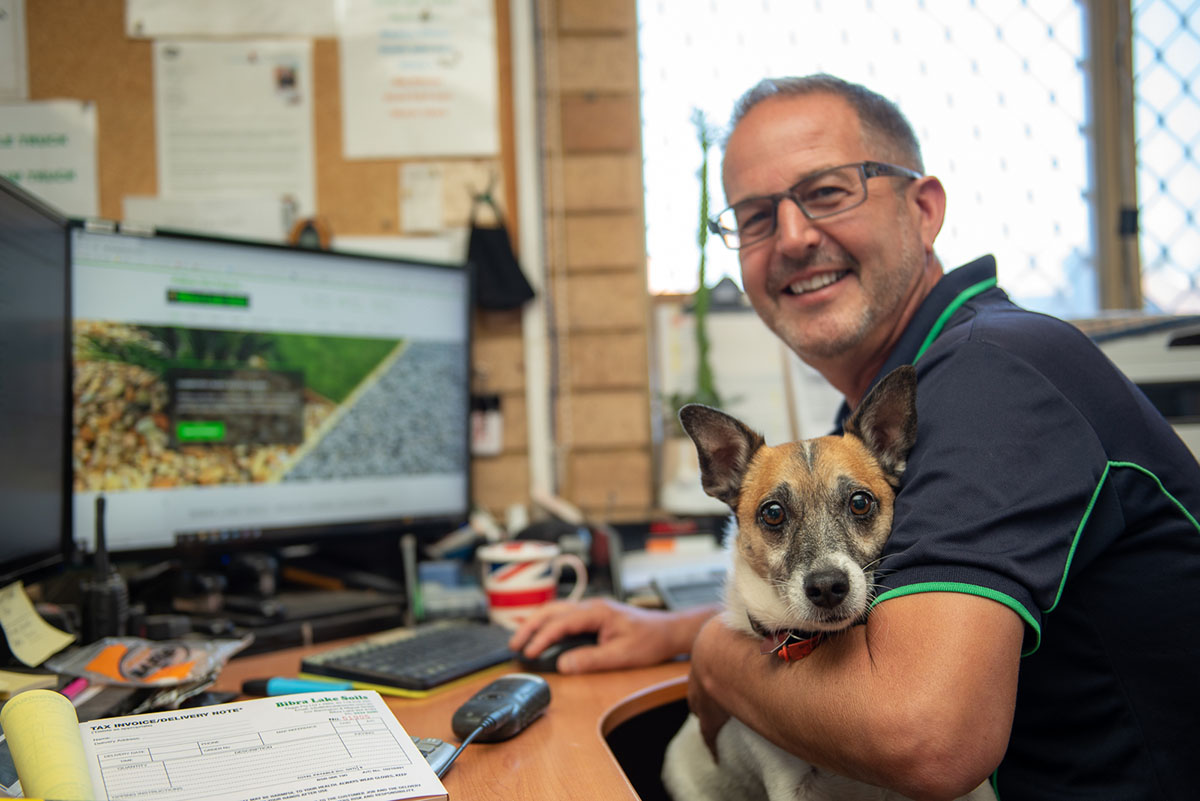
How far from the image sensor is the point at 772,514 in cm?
115

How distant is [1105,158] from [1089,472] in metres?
2.46

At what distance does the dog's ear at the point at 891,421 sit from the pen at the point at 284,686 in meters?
0.84

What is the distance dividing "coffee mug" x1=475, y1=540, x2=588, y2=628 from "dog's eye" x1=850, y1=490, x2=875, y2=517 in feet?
2.27

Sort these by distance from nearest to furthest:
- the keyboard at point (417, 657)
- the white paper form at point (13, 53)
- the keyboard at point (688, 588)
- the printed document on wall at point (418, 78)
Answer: the keyboard at point (417, 657) → the keyboard at point (688, 588) → the white paper form at point (13, 53) → the printed document on wall at point (418, 78)

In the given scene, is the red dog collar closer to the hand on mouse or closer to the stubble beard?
the hand on mouse

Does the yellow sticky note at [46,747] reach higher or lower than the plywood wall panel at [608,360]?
lower

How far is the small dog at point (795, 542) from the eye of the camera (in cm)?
99

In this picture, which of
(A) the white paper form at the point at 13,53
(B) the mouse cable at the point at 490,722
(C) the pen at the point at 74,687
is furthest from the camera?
(A) the white paper form at the point at 13,53

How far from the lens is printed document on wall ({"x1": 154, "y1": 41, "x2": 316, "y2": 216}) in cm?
217

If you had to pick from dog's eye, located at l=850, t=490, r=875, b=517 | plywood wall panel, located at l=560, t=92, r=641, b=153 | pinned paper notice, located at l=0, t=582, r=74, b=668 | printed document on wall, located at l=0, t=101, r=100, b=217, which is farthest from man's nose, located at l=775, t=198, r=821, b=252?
printed document on wall, located at l=0, t=101, r=100, b=217

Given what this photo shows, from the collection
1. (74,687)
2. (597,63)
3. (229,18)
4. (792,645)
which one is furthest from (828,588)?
(229,18)

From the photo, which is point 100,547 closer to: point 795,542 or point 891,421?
point 795,542

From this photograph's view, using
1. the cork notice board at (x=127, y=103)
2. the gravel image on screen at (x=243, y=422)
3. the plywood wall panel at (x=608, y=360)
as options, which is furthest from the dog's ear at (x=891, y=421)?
the cork notice board at (x=127, y=103)

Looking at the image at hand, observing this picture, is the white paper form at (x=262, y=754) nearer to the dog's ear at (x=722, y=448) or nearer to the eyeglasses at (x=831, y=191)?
the dog's ear at (x=722, y=448)
